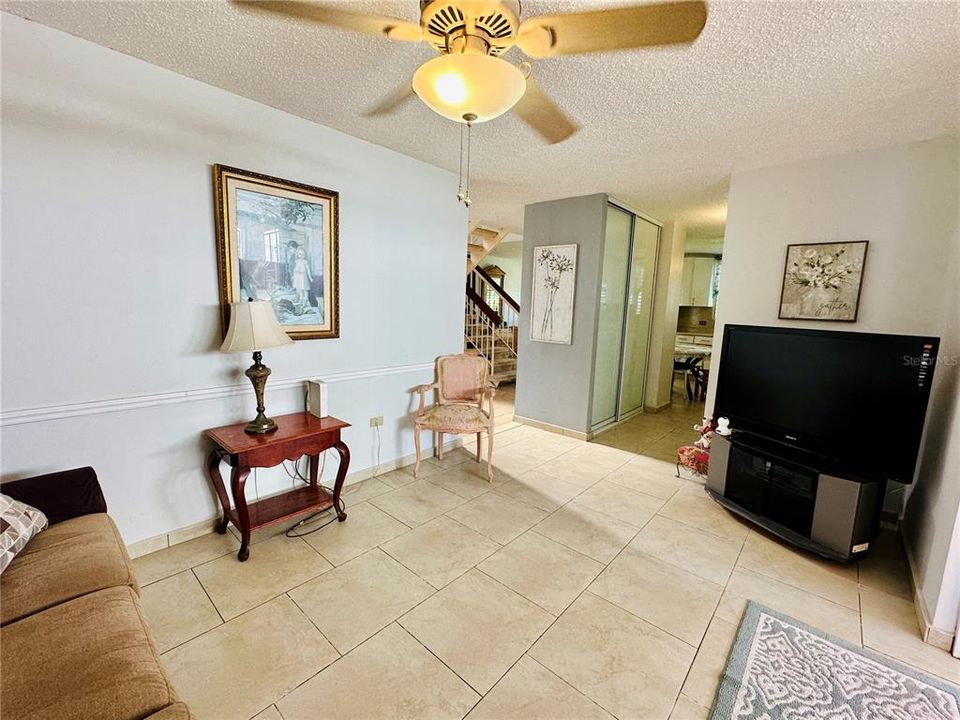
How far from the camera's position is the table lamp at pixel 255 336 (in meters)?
2.09

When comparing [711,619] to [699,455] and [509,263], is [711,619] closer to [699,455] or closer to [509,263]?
[699,455]

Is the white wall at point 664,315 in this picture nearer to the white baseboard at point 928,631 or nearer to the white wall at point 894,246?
the white wall at point 894,246

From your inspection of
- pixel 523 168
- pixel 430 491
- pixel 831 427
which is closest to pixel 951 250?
pixel 831 427

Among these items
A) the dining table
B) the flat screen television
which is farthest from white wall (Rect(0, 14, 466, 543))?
the dining table

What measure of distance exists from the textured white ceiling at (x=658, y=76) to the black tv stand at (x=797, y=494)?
1.96m

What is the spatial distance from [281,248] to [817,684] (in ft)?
10.8

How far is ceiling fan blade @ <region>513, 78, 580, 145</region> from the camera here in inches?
65.6

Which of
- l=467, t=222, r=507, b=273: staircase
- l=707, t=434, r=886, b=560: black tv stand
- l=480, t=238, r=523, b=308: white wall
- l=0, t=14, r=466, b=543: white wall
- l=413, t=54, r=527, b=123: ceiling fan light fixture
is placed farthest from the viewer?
l=480, t=238, r=523, b=308: white wall

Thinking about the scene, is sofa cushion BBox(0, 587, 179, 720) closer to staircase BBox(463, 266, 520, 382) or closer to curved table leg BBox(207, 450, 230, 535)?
curved table leg BBox(207, 450, 230, 535)

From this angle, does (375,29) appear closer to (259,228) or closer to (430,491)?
(259,228)

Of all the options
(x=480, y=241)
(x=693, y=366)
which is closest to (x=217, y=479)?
(x=480, y=241)

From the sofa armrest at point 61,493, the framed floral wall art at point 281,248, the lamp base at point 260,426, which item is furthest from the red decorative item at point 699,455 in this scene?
the sofa armrest at point 61,493

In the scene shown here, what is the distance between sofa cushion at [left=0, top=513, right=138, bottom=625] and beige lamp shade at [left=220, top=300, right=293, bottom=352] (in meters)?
0.93

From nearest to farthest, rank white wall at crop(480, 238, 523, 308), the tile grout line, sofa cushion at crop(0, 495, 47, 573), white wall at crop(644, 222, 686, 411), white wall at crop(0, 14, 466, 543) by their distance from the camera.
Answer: sofa cushion at crop(0, 495, 47, 573), the tile grout line, white wall at crop(0, 14, 466, 543), white wall at crop(644, 222, 686, 411), white wall at crop(480, 238, 523, 308)
